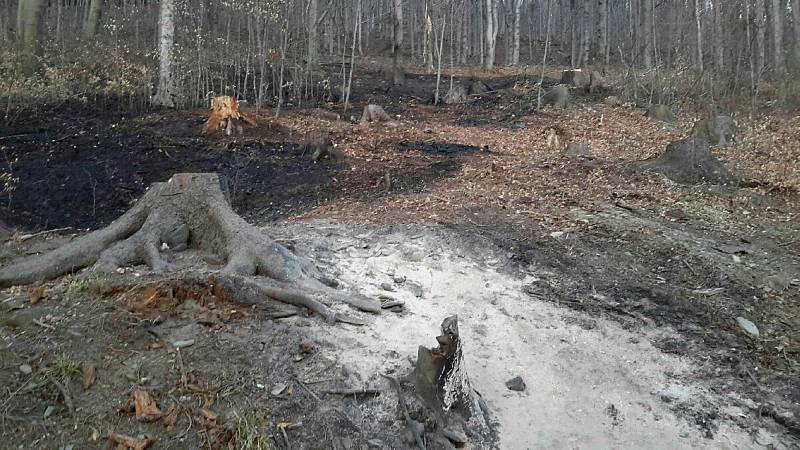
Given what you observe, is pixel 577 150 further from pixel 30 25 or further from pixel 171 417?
pixel 30 25

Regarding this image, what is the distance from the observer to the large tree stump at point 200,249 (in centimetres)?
464

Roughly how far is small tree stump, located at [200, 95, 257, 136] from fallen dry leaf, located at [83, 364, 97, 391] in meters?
8.44

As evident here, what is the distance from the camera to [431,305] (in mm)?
5336

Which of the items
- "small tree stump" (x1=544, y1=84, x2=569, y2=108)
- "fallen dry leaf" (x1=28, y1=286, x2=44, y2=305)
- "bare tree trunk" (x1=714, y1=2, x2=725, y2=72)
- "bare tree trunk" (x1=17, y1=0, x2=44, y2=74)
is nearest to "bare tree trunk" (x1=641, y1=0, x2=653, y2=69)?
"bare tree trunk" (x1=714, y1=2, x2=725, y2=72)

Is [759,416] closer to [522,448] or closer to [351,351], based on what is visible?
[522,448]

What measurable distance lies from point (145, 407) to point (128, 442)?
0.23m

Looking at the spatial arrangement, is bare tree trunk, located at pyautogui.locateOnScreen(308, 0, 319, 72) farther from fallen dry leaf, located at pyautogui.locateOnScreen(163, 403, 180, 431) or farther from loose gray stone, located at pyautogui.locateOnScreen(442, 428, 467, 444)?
fallen dry leaf, located at pyautogui.locateOnScreen(163, 403, 180, 431)

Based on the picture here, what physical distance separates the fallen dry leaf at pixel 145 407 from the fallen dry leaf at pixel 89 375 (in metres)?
0.27

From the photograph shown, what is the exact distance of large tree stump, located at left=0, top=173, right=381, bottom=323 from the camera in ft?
15.2

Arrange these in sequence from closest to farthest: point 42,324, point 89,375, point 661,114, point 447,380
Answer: point 89,375
point 42,324
point 447,380
point 661,114

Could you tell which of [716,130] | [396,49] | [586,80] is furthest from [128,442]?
[586,80]

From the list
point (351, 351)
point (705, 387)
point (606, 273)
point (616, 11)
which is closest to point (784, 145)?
point (606, 273)

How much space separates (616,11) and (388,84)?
91.4 feet

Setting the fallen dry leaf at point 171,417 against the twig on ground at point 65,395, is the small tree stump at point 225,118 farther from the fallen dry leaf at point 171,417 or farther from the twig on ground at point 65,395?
the fallen dry leaf at point 171,417
